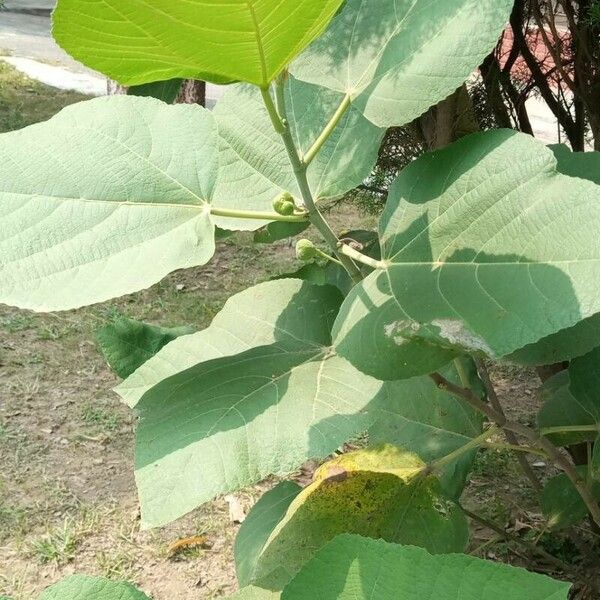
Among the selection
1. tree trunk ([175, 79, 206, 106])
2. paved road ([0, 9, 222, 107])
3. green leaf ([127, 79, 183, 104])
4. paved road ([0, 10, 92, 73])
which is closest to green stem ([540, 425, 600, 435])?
green leaf ([127, 79, 183, 104])

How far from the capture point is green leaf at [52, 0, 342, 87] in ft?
1.99

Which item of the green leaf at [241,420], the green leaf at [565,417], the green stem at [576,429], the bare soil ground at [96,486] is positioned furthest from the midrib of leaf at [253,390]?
the bare soil ground at [96,486]

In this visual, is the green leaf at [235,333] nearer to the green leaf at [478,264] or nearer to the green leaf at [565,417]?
the green leaf at [478,264]

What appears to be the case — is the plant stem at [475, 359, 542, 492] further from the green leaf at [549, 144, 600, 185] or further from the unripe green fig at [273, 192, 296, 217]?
the unripe green fig at [273, 192, 296, 217]

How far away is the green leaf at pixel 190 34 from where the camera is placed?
61 cm

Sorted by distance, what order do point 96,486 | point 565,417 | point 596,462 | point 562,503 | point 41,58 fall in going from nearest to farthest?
point 596,462, point 565,417, point 562,503, point 96,486, point 41,58

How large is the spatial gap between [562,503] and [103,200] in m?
1.07

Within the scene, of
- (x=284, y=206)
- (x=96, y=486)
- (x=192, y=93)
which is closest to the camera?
(x=284, y=206)

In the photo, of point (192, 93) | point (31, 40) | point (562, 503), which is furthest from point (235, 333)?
point (31, 40)

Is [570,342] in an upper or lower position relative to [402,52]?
lower

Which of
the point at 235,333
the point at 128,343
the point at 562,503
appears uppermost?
the point at 235,333

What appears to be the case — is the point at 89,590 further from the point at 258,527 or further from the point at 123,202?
the point at 258,527

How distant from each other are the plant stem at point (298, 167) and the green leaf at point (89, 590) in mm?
380

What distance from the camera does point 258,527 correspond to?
1.17 metres
